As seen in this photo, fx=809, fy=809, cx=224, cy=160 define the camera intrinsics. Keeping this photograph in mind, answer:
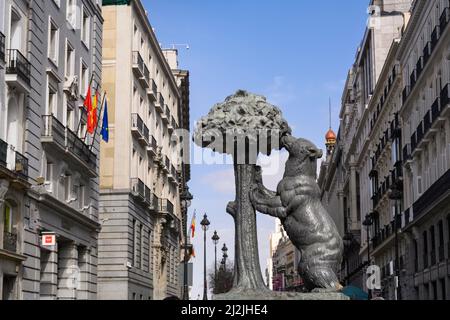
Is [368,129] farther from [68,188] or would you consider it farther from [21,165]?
[21,165]

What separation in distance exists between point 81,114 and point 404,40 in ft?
68.6

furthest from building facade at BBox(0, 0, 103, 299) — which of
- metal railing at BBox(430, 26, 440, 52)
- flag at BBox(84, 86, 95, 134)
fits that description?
metal railing at BBox(430, 26, 440, 52)

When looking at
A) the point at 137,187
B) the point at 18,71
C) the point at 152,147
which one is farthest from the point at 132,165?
the point at 18,71

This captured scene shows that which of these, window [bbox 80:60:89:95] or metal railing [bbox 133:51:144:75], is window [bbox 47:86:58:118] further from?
metal railing [bbox 133:51:144:75]

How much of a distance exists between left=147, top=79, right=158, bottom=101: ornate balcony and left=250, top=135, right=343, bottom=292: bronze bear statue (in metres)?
36.4

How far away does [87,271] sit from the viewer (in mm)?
32750

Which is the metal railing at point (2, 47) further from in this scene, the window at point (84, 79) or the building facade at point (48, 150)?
the window at point (84, 79)

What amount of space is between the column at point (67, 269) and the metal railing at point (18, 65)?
26.1ft

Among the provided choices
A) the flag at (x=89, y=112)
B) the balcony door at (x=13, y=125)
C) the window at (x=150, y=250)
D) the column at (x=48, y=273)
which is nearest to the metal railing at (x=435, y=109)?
the flag at (x=89, y=112)

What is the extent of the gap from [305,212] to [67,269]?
71.2ft

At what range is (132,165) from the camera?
137 feet

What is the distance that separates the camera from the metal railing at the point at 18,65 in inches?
941
